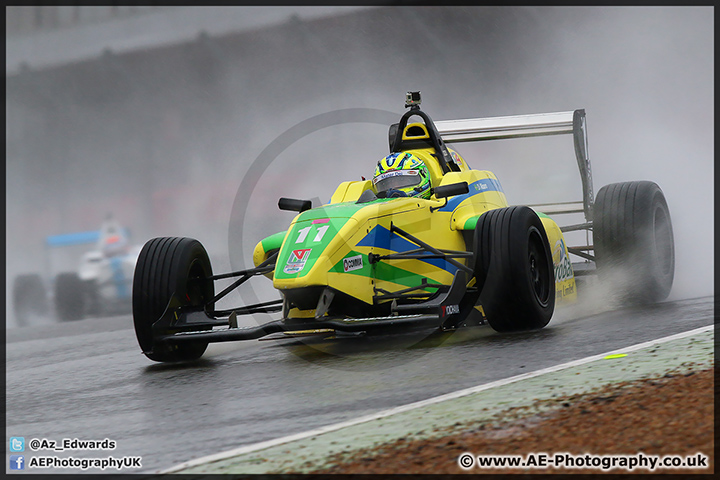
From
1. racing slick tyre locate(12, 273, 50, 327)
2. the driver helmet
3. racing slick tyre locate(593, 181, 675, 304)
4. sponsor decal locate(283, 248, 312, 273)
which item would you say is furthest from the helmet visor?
racing slick tyre locate(12, 273, 50, 327)

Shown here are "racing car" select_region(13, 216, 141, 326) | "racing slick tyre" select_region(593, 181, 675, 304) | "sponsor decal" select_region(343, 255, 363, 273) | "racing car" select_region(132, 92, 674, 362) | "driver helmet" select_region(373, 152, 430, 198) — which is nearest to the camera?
"racing car" select_region(132, 92, 674, 362)

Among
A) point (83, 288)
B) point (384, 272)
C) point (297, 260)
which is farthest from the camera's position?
point (83, 288)

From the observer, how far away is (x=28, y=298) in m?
15.7

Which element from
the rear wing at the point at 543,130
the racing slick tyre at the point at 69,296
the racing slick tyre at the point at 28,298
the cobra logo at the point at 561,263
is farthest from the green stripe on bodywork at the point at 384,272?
the racing slick tyre at the point at 28,298

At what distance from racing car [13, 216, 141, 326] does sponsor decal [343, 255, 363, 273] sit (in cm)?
1011

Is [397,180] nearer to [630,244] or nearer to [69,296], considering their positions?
[630,244]

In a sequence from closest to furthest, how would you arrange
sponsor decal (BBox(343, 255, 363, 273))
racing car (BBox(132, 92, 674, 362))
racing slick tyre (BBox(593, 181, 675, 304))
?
1. racing car (BBox(132, 92, 674, 362))
2. sponsor decal (BBox(343, 255, 363, 273))
3. racing slick tyre (BBox(593, 181, 675, 304))

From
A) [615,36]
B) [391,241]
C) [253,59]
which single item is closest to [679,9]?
[615,36]

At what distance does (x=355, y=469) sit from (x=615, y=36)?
60.5ft

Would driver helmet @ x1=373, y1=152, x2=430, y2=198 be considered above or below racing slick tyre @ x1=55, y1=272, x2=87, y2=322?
above

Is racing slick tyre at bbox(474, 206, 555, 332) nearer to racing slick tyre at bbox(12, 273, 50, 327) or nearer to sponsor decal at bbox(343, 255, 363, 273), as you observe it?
sponsor decal at bbox(343, 255, 363, 273)

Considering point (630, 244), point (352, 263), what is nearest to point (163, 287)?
point (352, 263)

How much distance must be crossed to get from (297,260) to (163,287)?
1.30m

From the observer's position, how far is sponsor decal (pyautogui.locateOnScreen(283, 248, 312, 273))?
571 cm
